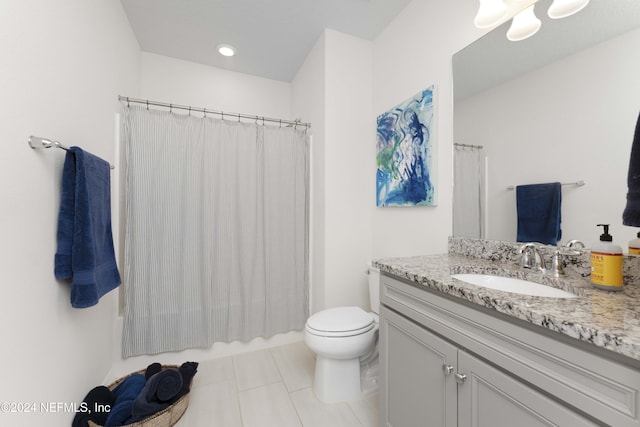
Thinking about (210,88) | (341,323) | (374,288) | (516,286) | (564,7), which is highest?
(210,88)

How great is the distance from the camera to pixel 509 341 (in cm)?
68

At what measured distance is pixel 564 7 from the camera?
99 cm

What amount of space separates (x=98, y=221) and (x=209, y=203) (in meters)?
0.76

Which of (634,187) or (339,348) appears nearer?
(634,187)

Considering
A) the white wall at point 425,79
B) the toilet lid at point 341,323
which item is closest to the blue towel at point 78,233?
the toilet lid at point 341,323

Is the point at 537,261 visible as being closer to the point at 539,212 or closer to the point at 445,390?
the point at 539,212

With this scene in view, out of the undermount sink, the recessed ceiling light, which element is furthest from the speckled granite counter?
the recessed ceiling light

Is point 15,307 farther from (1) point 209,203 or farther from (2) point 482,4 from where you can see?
(2) point 482,4

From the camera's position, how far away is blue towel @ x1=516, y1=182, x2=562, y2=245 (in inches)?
41.1

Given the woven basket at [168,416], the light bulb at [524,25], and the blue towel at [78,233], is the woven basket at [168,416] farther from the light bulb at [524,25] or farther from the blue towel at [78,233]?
the light bulb at [524,25]

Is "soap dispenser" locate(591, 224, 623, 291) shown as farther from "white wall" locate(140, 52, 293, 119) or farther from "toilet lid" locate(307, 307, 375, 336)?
"white wall" locate(140, 52, 293, 119)

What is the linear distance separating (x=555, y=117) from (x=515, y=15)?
20.5 inches

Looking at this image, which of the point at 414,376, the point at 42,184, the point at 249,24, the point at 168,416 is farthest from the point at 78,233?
the point at 249,24

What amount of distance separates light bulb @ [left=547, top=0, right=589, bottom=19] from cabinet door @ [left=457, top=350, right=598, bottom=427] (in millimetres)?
1345
